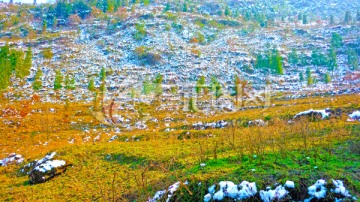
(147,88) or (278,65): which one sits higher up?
(278,65)

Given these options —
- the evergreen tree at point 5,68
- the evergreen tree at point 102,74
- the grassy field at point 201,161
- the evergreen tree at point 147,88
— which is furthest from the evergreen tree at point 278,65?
the evergreen tree at point 5,68

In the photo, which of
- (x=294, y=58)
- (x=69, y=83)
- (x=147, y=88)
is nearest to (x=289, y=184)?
(x=147, y=88)

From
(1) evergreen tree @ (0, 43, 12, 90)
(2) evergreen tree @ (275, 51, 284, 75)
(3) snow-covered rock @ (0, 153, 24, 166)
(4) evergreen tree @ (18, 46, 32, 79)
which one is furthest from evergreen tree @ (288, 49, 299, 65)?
(1) evergreen tree @ (0, 43, 12, 90)

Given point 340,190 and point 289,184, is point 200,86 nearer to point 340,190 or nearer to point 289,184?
point 289,184

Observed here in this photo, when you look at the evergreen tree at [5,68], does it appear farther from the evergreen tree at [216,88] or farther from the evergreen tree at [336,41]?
the evergreen tree at [336,41]

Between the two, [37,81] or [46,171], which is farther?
[37,81]

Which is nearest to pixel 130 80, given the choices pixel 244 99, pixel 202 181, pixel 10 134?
pixel 244 99

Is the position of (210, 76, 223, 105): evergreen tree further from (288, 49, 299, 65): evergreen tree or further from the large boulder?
the large boulder

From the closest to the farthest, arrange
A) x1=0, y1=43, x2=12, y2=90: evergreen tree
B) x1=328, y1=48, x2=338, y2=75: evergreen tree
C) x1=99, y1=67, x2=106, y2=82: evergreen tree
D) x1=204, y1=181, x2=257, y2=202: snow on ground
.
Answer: x1=204, y1=181, x2=257, y2=202: snow on ground, x1=0, y1=43, x2=12, y2=90: evergreen tree, x1=328, y1=48, x2=338, y2=75: evergreen tree, x1=99, y1=67, x2=106, y2=82: evergreen tree
